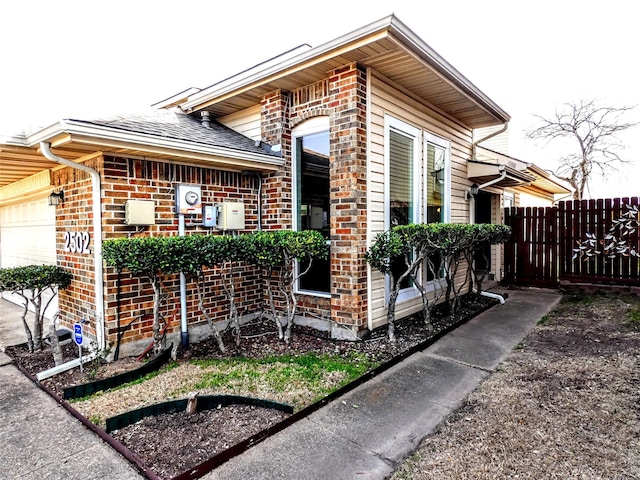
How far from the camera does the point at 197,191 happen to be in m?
4.64

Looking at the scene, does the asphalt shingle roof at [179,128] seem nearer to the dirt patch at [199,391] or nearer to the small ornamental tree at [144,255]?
the small ornamental tree at [144,255]

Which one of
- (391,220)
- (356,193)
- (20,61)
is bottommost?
(391,220)

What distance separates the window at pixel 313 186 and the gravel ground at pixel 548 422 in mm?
2513

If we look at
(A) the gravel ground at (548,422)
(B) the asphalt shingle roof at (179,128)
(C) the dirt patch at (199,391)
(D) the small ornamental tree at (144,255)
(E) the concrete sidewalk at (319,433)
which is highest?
(B) the asphalt shingle roof at (179,128)

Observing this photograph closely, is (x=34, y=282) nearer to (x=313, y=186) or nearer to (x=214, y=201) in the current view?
(x=214, y=201)

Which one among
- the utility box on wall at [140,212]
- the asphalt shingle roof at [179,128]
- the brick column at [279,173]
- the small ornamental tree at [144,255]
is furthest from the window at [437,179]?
the utility box on wall at [140,212]

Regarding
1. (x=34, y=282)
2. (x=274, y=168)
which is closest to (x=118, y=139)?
(x=274, y=168)

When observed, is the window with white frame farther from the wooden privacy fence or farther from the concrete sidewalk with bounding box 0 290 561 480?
the wooden privacy fence

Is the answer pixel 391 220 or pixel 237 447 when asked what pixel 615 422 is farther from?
pixel 391 220

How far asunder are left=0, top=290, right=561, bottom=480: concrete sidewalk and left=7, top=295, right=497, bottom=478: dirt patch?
0.15 metres

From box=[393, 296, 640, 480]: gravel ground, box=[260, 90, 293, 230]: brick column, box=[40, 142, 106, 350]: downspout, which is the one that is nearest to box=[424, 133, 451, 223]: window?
box=[260, 90, 293, 230]: brick column

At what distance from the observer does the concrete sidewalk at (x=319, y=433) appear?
2.29m

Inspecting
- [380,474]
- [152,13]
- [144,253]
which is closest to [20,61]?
[152,13]

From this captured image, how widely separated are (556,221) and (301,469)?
8740 mm
